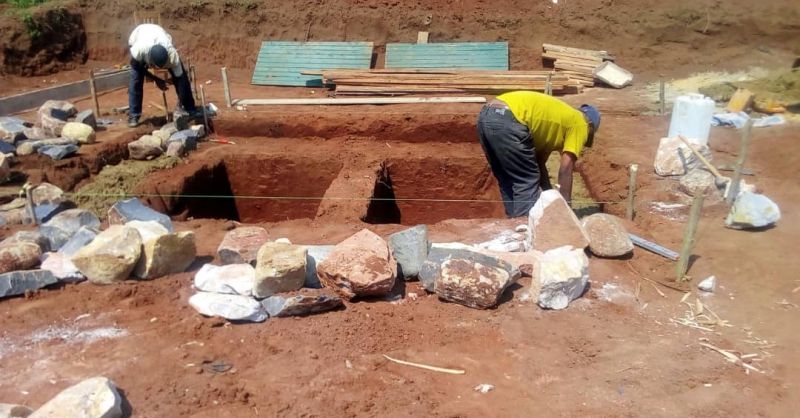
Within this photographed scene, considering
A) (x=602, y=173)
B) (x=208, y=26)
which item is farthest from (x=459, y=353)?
(x=208, y=26)

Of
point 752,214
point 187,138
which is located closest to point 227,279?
point 752,214

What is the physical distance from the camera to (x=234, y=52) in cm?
1224

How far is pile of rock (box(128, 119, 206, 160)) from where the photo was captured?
24.2 ft

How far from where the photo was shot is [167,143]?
762cm

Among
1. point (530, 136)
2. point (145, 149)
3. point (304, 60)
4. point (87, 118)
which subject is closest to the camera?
point (530, 136)

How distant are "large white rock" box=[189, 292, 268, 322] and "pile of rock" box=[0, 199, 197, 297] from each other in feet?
1.55

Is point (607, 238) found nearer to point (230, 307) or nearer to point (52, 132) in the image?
point (230, 307)

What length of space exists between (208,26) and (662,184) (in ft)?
31.3

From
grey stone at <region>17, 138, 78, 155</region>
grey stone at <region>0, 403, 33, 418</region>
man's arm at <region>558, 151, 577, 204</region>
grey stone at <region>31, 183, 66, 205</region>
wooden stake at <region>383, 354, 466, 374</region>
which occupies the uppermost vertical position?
man's arm at <region>558, 151, 577, 204</region>

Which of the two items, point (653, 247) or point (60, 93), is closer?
point (653, 247)

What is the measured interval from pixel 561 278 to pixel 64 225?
3742 millimetres

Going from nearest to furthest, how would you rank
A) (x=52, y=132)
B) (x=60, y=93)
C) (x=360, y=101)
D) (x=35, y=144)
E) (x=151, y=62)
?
1. (x=35, y=144)
2. (x=52, y=132)
3. (x=151, y=62)
4. (x=360, y=101)
5. (x=60, y=93)

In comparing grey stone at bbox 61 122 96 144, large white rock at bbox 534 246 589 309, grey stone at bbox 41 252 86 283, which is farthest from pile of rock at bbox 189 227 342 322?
grey stone at bbox 61 122 96 144

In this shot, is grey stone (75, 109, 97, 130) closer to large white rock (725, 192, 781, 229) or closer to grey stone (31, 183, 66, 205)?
grey stone (31, 183, 66, 205)
